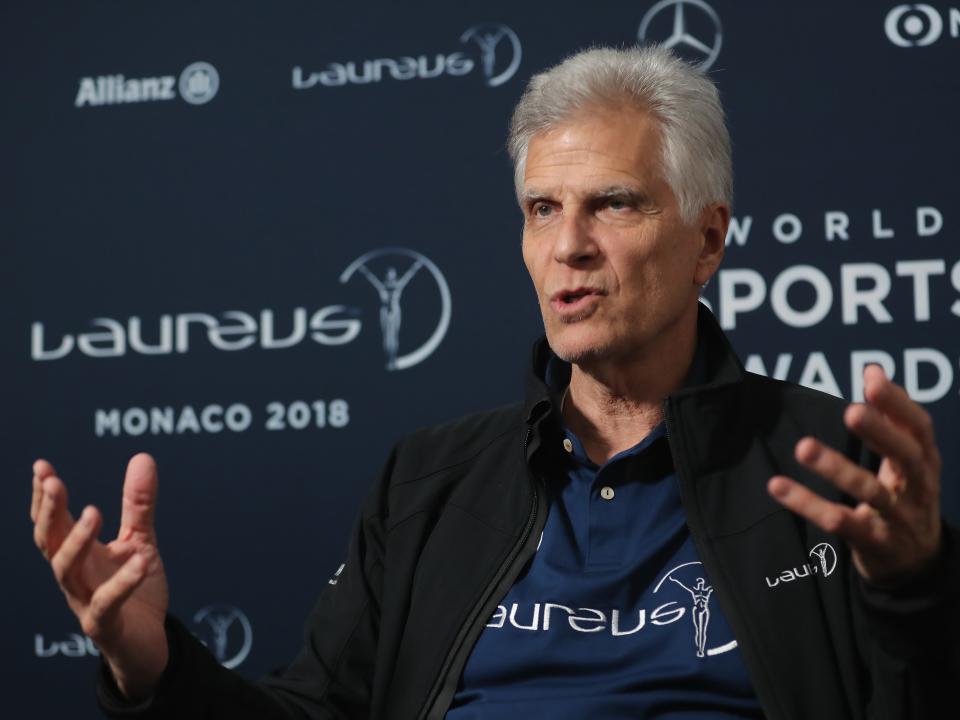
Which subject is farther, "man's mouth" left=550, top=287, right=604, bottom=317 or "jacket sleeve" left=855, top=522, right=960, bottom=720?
"man's mouth" left=550, top=287, right=604, bottom=317

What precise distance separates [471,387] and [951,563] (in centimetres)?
136

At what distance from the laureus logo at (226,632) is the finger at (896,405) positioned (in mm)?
1637

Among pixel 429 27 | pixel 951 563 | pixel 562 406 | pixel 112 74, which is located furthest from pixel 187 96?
pixel 951 563

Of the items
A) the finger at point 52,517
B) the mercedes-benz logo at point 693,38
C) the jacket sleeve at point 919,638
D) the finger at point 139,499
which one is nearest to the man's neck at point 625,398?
the jacket sleeve at point 919,638

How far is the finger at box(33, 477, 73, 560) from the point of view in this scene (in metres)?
1.16

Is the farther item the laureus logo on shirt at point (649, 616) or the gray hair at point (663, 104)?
the gray hair at point (663, 104)

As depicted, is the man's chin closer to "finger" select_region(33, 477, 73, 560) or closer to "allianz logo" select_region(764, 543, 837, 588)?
"allianz logo" select_region(764, 543, 837, 588)

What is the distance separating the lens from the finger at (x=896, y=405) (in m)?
1.01

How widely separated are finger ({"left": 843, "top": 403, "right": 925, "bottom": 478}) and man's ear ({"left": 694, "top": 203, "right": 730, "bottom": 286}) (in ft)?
2.15

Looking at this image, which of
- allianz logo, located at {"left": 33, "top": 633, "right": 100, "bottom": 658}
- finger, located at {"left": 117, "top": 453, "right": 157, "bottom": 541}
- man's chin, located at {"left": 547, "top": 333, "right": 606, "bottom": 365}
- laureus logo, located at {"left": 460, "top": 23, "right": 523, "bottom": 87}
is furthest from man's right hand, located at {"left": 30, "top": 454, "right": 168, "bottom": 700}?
laureus logo, located at {"left": 460, "top": 23, "right": 523, "bottom": 87}

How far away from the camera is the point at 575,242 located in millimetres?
1546

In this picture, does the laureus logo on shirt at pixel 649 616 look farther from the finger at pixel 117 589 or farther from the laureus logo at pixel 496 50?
the laureus logo at pixel 496 50

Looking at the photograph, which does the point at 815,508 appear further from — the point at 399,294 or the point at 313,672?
the point at 399,294

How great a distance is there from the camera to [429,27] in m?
2.52
